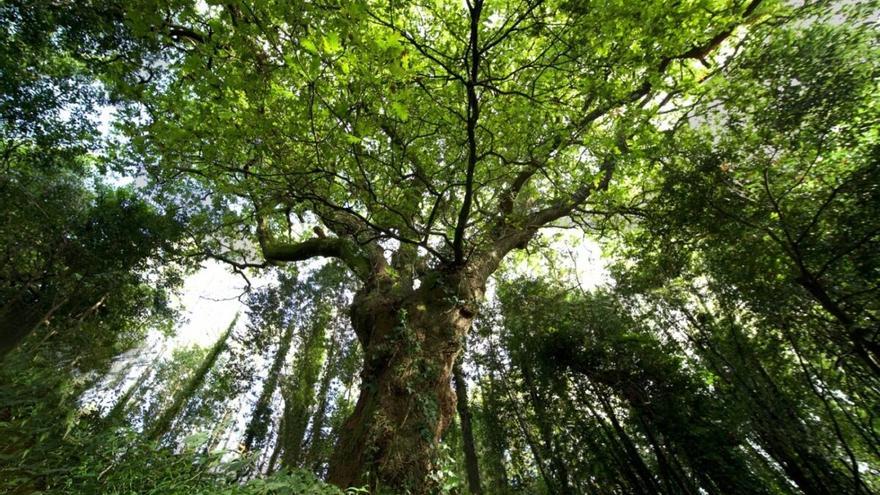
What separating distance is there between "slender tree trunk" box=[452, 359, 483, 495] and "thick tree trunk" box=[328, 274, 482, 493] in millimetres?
2235

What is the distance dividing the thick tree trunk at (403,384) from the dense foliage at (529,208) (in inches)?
1.1

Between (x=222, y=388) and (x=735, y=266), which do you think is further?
(x=222, y=388)

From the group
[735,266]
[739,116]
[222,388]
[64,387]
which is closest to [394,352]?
[64,387]

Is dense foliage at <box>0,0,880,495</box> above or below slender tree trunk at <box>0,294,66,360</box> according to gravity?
below

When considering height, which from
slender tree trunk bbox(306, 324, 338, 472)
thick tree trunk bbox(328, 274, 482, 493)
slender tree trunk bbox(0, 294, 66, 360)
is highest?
slender tree trunk bbox(0, 294, 66, 360)

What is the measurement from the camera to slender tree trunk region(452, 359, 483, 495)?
669 centimetres

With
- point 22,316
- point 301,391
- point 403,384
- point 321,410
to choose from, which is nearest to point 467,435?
point 403,384

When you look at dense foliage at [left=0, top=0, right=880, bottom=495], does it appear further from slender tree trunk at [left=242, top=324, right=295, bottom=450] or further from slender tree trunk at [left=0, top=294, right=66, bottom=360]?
slender tree trunk at [left=242, top=324, right=295, bottom=450]

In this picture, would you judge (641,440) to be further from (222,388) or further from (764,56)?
(222,388)

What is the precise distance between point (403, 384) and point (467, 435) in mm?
4323

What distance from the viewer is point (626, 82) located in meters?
3.71

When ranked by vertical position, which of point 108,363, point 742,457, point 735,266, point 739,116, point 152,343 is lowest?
point 742,457

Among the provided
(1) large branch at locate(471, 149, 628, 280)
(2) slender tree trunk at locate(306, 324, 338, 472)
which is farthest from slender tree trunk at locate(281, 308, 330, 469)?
(1) large branch at locate(471, 149, 628, 280)

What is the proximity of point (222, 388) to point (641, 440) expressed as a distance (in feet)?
36.9
